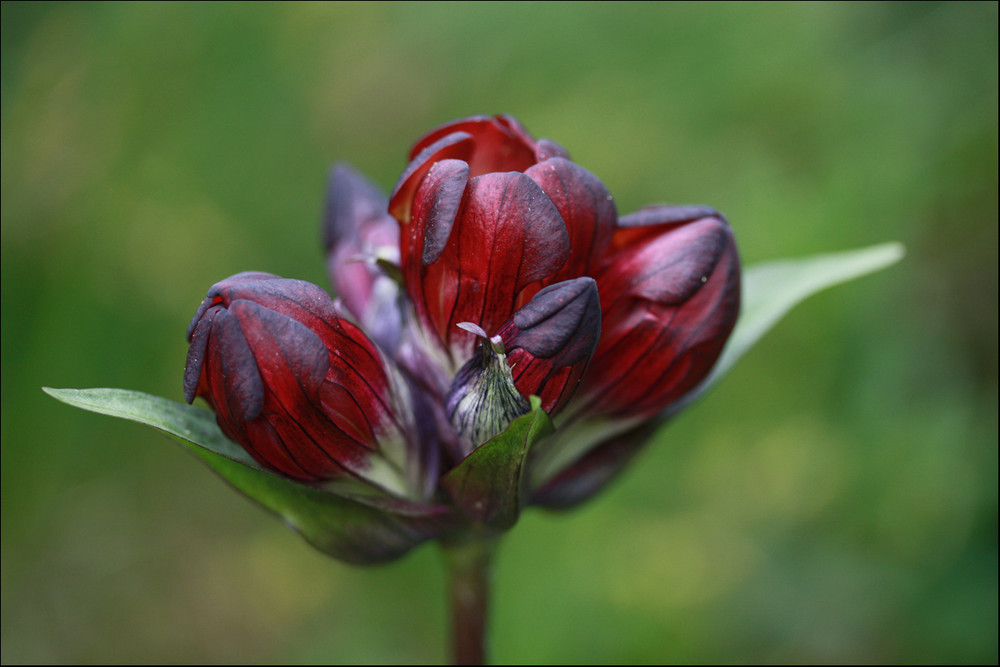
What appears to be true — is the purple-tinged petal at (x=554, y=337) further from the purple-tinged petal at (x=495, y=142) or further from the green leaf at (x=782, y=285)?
the green leaf at (x=782, y=285)

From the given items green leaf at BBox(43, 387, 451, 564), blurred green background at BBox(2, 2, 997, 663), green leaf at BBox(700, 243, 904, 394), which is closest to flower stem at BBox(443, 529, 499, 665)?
green leaf at BBox(43, 387, 451, 564)

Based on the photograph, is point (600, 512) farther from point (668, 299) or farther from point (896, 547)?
point (668, 299)

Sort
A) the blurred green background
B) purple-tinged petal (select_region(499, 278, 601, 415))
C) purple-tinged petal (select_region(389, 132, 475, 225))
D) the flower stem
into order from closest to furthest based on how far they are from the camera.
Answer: purple-tinged petal (select_region(499, 278, 601, 415)) < purple-tinged petal (select_region(389, 132, 475, 225)) < the flower stem < the blurred green background

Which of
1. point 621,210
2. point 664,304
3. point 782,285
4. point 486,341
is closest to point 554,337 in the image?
point 486,341

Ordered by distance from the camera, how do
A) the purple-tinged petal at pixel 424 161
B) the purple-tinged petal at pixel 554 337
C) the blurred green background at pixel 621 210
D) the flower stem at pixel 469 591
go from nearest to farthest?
the purple-tinged petal at pixel 554 337 → the purple-tinged petal at pixel 424 161 → the flower stem at pixel 469 591 → the blurred green background at pixel 621 210

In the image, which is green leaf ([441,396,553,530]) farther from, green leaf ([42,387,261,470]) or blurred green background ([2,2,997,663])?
blurred green background ([2,2,997,663])

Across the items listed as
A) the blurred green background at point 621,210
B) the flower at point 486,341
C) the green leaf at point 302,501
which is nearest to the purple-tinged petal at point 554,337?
the flower at point 486,341
